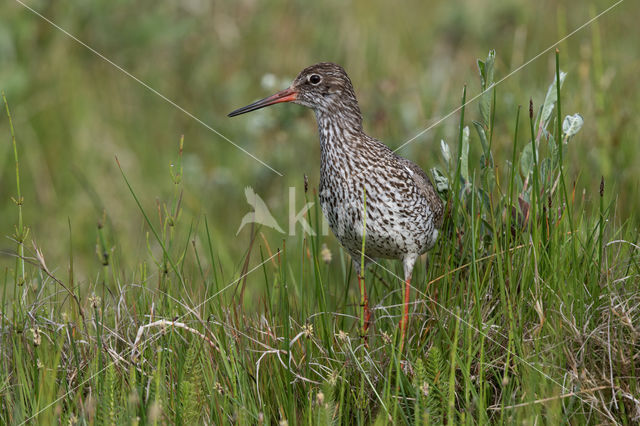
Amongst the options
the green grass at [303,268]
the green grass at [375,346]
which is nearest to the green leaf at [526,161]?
the green grass at [303,268]

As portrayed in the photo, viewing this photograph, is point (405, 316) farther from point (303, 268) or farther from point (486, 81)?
point (486, 81)

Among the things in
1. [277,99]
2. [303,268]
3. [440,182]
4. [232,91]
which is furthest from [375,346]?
[232,91]

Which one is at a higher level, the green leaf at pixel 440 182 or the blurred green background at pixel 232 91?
the blurred green background at pixel 232 91

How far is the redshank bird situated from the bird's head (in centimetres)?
3

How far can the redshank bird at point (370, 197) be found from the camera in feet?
13.5

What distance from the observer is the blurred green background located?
698 centimetres

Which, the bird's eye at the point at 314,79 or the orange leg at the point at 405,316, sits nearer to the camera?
the orange leg at the point at 405,316

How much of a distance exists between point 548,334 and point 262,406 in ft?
3.94

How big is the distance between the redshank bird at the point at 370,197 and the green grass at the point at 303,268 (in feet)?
0.45

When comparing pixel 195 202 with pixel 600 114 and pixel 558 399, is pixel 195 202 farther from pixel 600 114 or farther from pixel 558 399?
pixel 558 399

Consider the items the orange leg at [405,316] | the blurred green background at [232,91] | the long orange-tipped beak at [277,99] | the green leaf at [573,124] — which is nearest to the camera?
the orange leg at [405,316]

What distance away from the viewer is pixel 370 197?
4121 millimetres

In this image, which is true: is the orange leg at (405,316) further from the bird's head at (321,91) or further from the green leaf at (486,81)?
the bird's head at (321,91)

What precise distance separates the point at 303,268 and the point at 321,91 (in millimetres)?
1325
